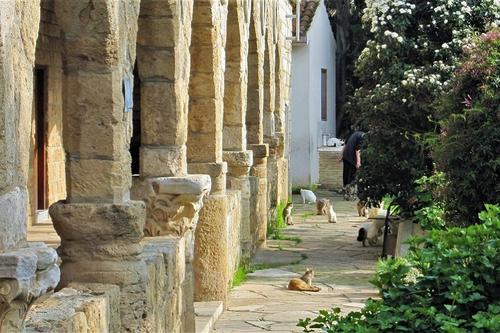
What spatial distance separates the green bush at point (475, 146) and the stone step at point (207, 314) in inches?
78.4

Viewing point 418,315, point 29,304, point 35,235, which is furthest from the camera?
point 35,235

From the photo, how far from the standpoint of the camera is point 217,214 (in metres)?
10.7

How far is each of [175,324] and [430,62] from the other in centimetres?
833

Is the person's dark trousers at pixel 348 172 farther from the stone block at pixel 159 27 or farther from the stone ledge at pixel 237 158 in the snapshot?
the stone block at pixel 159 27

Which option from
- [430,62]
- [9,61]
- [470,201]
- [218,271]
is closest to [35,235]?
[218,271]

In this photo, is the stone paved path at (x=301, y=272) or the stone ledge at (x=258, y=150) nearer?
the stone paved path at (x=301, y=272)

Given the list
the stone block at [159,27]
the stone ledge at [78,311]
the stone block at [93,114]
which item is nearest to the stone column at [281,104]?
the stone block at [159,27]

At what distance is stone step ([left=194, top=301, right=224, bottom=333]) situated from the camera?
31.9 ft

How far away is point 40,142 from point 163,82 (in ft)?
20.1

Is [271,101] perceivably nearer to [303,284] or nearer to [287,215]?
[287,215]

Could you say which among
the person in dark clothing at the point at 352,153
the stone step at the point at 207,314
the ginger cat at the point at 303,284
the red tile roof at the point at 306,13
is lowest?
the ginger cat at the point at 303,284

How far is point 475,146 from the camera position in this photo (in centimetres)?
1023

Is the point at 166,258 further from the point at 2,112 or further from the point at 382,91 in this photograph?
the point at 382,91

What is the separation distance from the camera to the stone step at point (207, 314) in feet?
31.9
